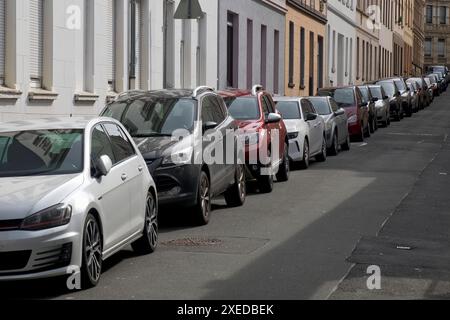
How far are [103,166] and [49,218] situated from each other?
1.07m

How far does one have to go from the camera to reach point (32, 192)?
9.07m

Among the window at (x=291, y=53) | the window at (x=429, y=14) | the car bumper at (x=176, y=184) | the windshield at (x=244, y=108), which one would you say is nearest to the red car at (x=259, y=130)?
the windshield at (x=244, y=108)

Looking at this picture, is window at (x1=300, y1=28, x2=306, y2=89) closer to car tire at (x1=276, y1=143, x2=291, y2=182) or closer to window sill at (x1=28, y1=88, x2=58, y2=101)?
car tire at (x1=276, y1=143, x2=291, y2=182)

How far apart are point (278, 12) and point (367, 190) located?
823 inches

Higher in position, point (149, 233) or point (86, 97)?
point (86, 97)

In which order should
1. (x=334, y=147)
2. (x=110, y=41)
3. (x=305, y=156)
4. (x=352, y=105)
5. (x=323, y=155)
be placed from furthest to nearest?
(x=352, y=105)
(x=334, y=147)
(x=323, y=155)
(x=305, y=156)
(x=110, y=41)

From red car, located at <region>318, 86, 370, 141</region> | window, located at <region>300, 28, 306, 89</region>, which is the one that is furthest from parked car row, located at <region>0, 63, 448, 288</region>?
window, located at <region>300, 28, 306, 89</region>

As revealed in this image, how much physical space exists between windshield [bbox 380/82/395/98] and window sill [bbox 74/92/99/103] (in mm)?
26803

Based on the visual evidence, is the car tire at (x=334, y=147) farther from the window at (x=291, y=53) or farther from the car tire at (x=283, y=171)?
the window at (x=291, y=53)

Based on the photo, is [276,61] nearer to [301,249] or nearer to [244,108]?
[244,108]

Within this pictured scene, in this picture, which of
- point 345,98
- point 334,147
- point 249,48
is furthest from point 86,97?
point 249,48

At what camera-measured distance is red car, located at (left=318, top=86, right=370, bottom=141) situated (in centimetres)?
3141

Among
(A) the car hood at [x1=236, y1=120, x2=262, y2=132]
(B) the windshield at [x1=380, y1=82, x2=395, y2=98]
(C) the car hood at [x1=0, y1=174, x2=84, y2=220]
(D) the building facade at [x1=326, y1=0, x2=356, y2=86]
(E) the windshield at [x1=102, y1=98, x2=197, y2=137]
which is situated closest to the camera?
(C) the car hood at [x1=0, y1=174, x2=84, y2=220]

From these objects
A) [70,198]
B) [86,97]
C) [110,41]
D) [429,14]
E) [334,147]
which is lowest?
[334,147]
